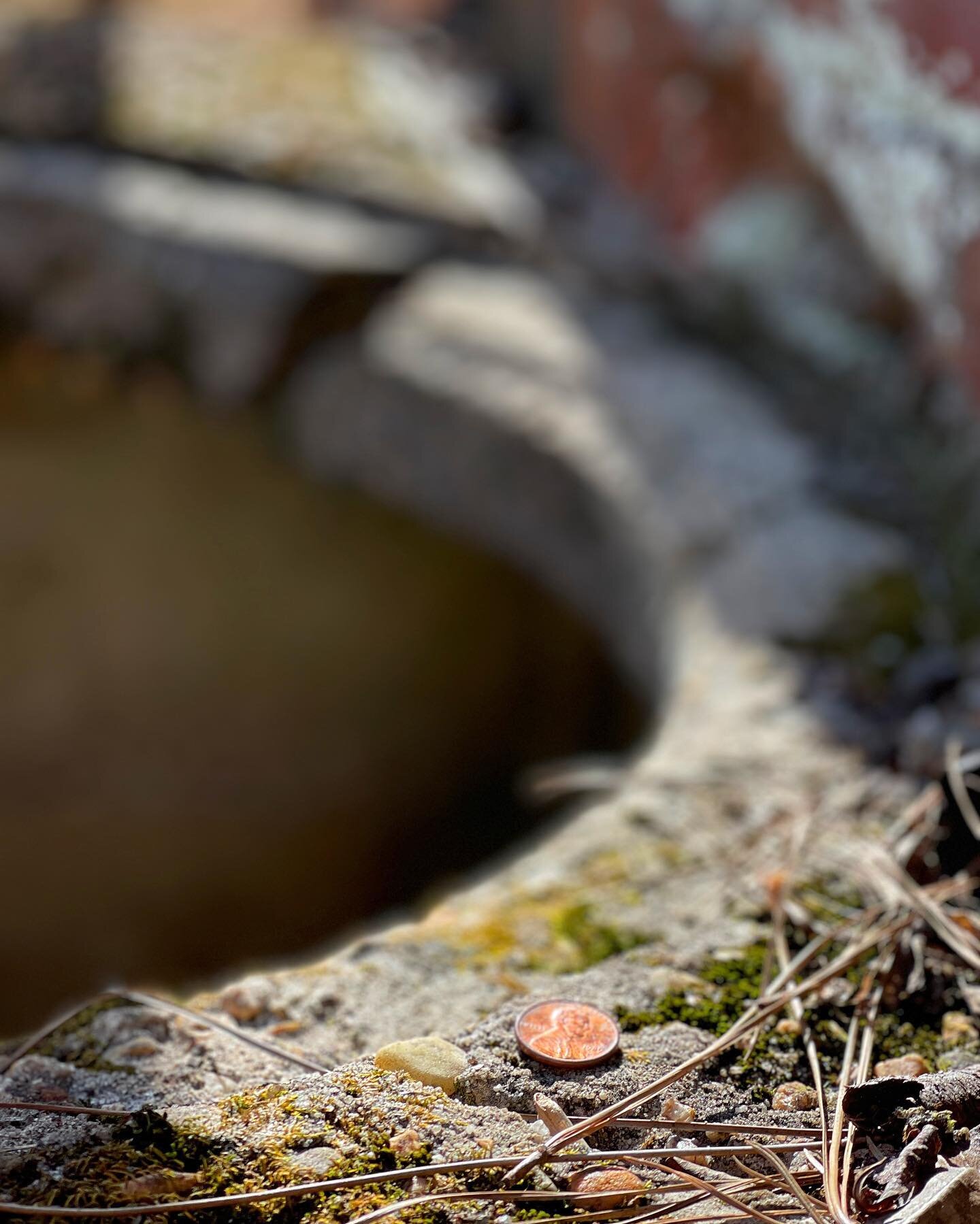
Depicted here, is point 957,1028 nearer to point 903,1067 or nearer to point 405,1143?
point 903,1067

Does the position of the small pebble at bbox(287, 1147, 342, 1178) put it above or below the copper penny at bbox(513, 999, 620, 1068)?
above

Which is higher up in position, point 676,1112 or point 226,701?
point 676,1112

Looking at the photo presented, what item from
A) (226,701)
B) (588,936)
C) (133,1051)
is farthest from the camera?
(226,701)

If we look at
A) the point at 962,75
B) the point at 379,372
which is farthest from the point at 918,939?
the point at 379,372

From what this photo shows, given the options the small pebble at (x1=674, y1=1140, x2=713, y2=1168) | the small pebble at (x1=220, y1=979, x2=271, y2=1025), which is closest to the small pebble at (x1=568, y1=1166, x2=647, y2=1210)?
the small pebble at (x1=674, y1=1140, x2=713, y2=1168)

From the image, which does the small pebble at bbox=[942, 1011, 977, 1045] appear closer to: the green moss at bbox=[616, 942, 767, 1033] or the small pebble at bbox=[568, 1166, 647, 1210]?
the green moss at bbox=[616, 942, 767, 1033]

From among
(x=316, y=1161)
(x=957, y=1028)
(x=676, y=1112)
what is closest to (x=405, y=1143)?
(x=316, y=1161)
